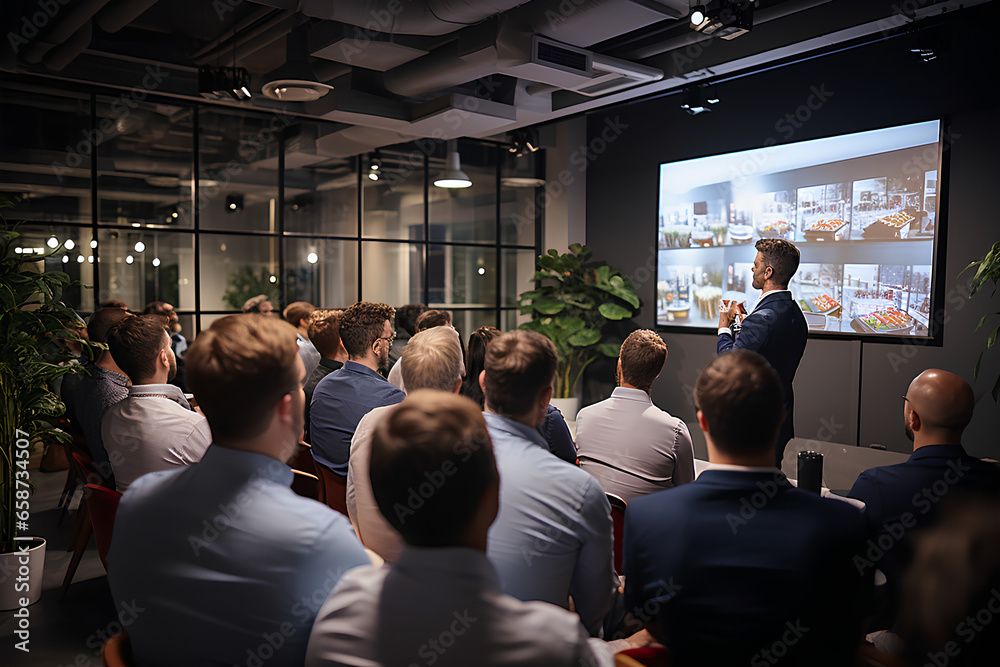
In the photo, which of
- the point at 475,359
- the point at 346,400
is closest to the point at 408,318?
the point at 346,400

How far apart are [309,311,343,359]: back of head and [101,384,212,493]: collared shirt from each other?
49.2 inches

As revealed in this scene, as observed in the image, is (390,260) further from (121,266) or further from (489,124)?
(121,266)

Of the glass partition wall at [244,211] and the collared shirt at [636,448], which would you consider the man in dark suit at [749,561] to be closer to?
the collared shirt at [636,448]

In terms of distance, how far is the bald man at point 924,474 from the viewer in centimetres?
162

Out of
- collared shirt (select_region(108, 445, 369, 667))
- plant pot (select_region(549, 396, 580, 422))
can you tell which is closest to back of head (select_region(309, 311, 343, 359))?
collared shirt (select_region(108, 445, 369, 667))

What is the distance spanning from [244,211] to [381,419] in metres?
5.61

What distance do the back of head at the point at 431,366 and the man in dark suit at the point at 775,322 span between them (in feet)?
5.61

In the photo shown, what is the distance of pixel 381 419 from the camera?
6.43ft

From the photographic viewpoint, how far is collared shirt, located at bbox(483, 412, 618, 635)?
1.46 m

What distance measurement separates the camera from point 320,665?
3.25ft

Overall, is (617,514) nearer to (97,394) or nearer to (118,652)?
(118,652)

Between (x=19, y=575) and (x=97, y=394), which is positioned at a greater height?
(x=97, y=394)

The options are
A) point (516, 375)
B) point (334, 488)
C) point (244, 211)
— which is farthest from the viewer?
point (244, 211)

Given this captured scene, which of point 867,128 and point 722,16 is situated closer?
point 722,16
